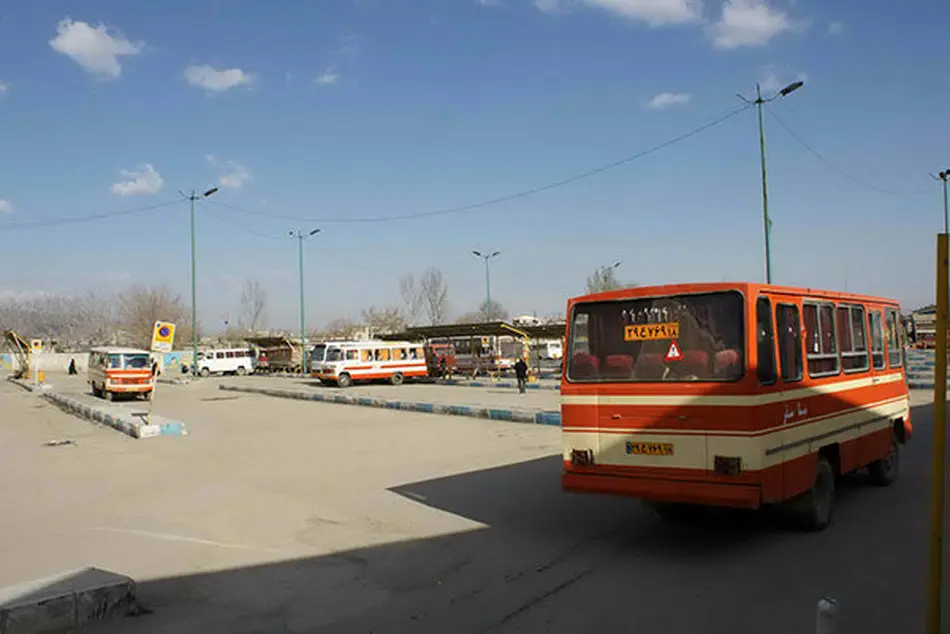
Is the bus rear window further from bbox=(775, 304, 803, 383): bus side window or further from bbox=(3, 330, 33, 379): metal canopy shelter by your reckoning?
bbox=(3, 330, 33, 379): metal canopy shelter

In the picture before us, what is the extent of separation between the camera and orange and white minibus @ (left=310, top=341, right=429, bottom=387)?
3825 cm

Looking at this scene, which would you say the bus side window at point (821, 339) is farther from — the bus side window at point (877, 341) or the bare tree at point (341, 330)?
the bare tree at point (341, 330)

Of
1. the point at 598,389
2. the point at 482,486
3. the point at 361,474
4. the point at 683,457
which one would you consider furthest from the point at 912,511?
the point at 361,474

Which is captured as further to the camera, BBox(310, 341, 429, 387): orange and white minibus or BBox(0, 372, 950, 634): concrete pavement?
BBox(310, 341, 429, 387): orange and white minibus

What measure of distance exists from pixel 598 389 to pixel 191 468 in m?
8.61

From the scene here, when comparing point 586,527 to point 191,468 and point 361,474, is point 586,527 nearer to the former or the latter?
point 361,474

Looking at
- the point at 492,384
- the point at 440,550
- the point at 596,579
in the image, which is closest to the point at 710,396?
the point at 596,579

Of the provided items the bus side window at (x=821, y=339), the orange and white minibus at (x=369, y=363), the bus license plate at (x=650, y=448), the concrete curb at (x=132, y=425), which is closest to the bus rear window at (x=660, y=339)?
the bus license plate at (x=650, y=448)

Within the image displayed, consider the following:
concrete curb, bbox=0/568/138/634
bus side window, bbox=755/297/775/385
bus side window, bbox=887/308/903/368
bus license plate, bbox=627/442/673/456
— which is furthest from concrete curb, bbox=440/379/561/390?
concrete curb, bbox=0/568/138/634

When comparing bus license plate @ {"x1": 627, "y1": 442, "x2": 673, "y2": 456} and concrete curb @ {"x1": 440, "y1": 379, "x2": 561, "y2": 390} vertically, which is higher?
bus license plate @ {"x1": 627, "y1": 442, "x2": 673, "y2": 456}

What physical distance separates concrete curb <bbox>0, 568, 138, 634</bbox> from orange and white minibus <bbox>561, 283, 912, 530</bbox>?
13.5ft

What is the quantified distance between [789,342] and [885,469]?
3.96 metres

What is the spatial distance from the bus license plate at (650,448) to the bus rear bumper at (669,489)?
0.23 meters

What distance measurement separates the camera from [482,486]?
10.7m
